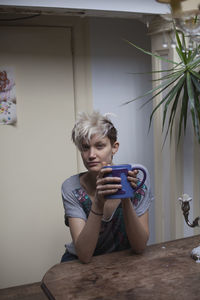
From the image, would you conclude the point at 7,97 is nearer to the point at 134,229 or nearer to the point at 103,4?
the point at 103,4

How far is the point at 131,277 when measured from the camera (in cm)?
151

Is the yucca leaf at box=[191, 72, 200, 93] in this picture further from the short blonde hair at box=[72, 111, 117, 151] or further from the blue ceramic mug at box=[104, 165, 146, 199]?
the blue ceramic mug at box=[104, 165, 146, 199]

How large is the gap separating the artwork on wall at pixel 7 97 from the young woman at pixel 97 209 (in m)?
1.22

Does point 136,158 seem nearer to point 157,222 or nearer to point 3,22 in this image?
point 157,222

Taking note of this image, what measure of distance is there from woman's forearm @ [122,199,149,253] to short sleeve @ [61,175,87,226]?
0.69ft

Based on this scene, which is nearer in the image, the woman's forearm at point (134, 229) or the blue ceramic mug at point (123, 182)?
the blue ceramic mug at point (123, 182)

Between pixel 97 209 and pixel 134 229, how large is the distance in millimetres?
188

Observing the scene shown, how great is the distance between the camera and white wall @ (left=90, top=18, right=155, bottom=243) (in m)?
3.36

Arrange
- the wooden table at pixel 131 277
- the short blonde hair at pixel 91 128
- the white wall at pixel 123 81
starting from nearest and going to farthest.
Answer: the wooden table at pixel 131 277 < the short blonde hair at pixel 91 128 < the white wall at pixel 123 81

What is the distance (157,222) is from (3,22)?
1865 millimetres

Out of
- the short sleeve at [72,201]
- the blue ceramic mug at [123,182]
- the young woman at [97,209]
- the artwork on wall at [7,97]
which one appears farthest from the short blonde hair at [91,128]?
the artwork on wall at [7,97]

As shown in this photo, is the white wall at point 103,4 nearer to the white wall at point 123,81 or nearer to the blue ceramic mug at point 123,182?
the white wall at point 123,81

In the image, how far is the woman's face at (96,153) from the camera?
1787mm

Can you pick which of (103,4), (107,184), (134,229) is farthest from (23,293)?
(103,4)
